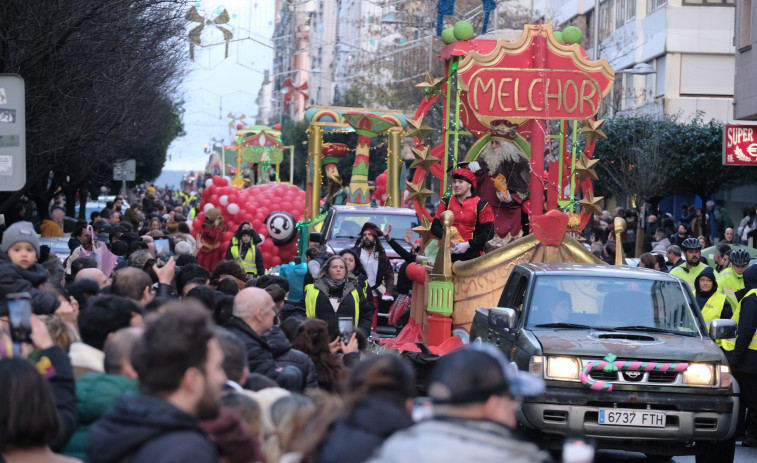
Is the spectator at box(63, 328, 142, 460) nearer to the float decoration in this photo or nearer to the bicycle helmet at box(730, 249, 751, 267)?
the float decoration

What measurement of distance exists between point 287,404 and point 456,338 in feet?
25.0

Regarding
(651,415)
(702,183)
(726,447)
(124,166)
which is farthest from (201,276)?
(124,166)

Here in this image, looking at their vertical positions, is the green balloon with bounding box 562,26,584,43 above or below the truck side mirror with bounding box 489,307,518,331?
above

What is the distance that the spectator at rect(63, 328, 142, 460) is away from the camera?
4.88 meters

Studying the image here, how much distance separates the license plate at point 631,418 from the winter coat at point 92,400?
4.78 metres

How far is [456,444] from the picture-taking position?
3502 millimetres

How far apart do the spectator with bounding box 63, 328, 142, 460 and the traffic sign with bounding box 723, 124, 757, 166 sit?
832 inches

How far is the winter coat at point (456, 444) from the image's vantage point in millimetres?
3494

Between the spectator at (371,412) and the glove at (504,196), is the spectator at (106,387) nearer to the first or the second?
the spectator at (371,412)

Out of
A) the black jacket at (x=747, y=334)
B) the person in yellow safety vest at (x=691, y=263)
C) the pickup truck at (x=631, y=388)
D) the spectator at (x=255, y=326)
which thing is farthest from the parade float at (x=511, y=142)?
the spectator at (x=255, y=326)

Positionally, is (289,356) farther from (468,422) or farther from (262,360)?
(468,422)

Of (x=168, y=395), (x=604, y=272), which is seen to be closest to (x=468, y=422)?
(x=168, y=395)

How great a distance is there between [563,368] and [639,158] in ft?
82.5

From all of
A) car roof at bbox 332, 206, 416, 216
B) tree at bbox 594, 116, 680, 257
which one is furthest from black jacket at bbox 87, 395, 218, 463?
tree at bbox 594, 116, 680, 257
